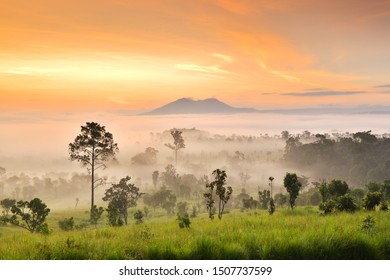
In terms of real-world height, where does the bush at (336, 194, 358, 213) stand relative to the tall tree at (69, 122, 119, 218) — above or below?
below

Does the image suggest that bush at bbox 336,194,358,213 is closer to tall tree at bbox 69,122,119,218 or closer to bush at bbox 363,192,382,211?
bush at bbox 363,192,382,211

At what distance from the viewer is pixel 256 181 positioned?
178 meters

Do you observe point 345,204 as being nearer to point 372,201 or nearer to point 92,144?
point 372,201

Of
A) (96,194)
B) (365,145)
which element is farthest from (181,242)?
(96,194)

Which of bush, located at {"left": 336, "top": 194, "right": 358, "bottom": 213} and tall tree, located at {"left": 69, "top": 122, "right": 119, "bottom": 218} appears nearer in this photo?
bush, located at {"left": 336, "top": 194, "right": 358, "bottom": 213}

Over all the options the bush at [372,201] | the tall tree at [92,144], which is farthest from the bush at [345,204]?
the tall tree at [92,144]

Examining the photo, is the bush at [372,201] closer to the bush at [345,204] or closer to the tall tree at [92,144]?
the bush at [345,204]

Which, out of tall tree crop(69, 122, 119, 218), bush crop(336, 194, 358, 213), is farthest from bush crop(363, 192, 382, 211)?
tall tree crop(69, 122, 119, 218)

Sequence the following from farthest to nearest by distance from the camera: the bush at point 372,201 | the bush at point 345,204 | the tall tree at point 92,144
→ the tall tree at point 92,144 → the bush at point 372,201 → the bush at point 345,204

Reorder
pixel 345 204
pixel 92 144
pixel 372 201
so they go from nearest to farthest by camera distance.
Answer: pixel 345 204
pixel 372 201
pixel 92 144

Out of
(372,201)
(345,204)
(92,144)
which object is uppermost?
(92,144)

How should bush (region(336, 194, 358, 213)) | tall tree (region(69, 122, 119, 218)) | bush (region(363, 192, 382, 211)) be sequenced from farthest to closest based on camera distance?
tall tree (region(69, 122, 119, 218)) → bush (region(363, 192, 382, 211)) → bush (region(336, 194, 358, 213))

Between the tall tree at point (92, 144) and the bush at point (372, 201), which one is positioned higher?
the tall tree at point (92, 144)

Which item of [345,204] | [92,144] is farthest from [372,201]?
[92,144]
